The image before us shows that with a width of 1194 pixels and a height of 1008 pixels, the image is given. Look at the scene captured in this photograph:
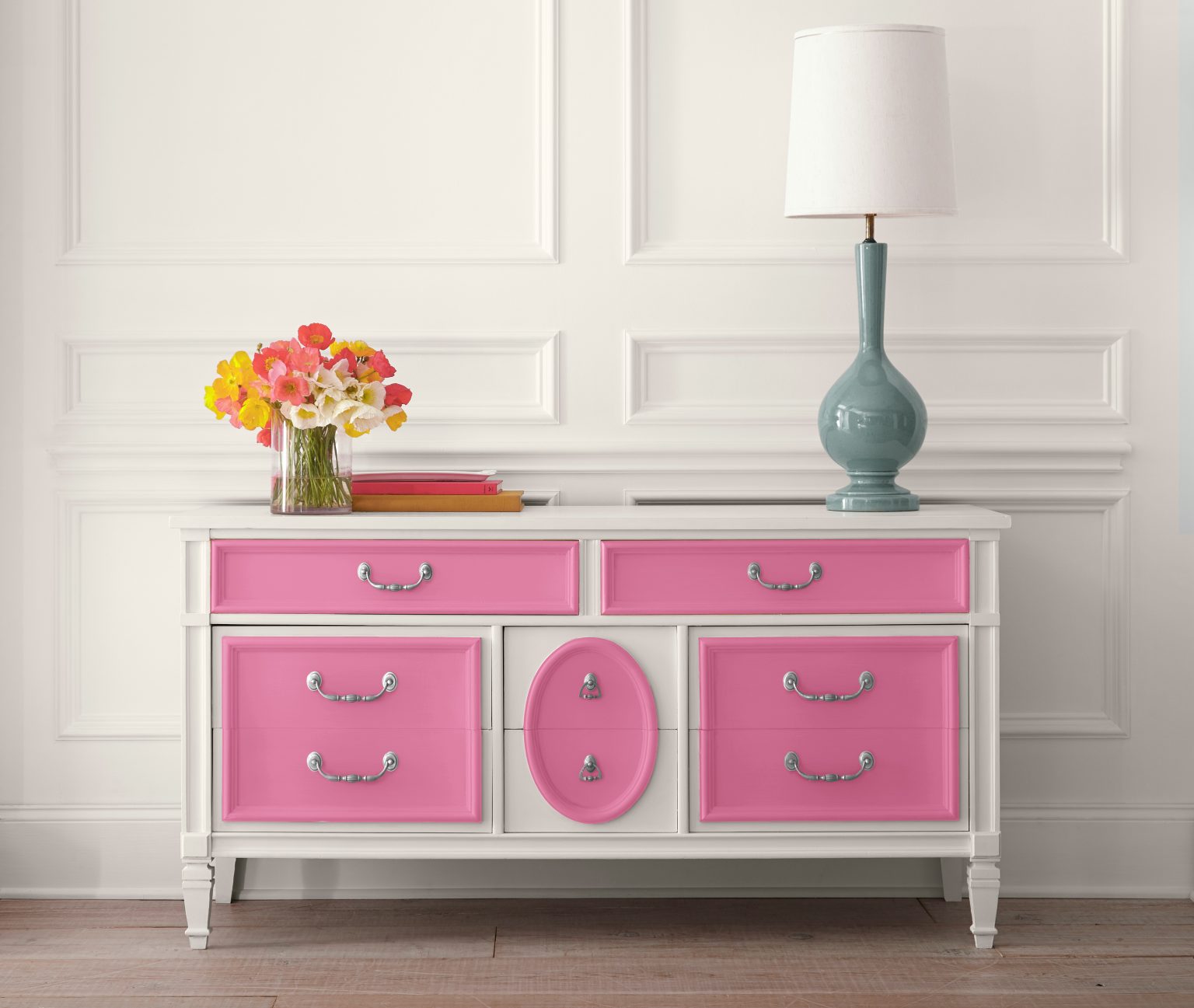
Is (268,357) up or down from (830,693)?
up

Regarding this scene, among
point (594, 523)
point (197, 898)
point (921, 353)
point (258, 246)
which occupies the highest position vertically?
point (258, 246)

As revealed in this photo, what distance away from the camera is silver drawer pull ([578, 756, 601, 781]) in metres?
1.97

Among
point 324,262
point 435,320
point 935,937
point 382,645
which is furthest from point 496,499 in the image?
point 935,937

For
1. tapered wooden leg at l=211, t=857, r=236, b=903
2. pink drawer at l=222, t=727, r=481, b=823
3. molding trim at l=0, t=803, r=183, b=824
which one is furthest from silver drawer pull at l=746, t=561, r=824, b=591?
molding trim at l=0, t=803, r=183, b=824

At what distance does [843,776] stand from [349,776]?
0.81 metres

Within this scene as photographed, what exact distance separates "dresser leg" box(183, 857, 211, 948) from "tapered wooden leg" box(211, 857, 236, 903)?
21 cm

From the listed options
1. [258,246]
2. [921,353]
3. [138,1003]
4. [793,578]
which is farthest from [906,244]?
[138,1003]

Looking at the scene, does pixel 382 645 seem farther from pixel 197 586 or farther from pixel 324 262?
pixel 324 262

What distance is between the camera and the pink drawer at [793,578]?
6.50 feet

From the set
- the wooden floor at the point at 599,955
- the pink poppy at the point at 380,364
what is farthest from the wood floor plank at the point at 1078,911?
the pink poppy at the point at 380,364

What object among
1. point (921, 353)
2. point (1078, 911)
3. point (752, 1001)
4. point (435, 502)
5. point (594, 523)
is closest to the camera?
point (752, 1001)

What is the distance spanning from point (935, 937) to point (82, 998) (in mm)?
1421

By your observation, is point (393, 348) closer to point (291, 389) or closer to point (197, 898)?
point (291, 389)

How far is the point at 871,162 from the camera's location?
203 centimetres
